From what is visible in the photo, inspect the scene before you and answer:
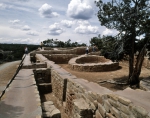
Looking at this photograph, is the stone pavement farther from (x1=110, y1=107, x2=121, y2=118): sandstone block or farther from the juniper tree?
the juniper tree

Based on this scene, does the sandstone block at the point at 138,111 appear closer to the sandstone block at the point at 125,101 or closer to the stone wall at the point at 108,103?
the stone wall at the point at 108,103

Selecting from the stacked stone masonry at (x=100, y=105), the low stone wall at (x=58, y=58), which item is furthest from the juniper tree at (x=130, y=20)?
the low stone wall at (x=58, y=58)

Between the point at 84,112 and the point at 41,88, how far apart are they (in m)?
5.13

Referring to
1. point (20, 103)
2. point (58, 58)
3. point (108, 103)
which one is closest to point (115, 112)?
point (108, 103)

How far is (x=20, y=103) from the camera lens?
4.84 meters

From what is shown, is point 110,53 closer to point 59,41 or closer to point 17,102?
point 17,102

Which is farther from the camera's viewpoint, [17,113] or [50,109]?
[50,109]

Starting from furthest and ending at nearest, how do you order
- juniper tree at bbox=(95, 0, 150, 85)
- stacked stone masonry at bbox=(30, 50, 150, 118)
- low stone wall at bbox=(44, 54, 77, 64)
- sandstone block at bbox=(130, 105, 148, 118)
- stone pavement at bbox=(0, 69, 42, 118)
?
low stone wall at bbox=(44, 54, 77, 64) < juniper tree at bbox=(95, 0, 150, 85) < stone pavement at bbox=(0, 69, 42, 118) < stacked stone masonry at bbox=(30, 50, 150, 118) < sandstone block at bbox=(130, 105, 148, 118)

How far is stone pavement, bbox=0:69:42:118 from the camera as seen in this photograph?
4.10 meters

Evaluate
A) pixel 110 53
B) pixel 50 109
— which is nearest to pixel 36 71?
pixel 110 53

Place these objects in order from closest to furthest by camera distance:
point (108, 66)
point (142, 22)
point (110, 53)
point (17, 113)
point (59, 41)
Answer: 1. point (17, 113)
2. point (142, 22)
3. point (110, 53)
4. point (108, 66)
5. point (59, 41)

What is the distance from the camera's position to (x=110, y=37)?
1005 centimetres

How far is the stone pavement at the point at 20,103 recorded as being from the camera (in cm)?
410

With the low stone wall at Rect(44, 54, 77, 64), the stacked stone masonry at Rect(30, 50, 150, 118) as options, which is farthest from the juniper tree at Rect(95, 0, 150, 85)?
the low stone wall at Rect(44, 54, 77, 64)
